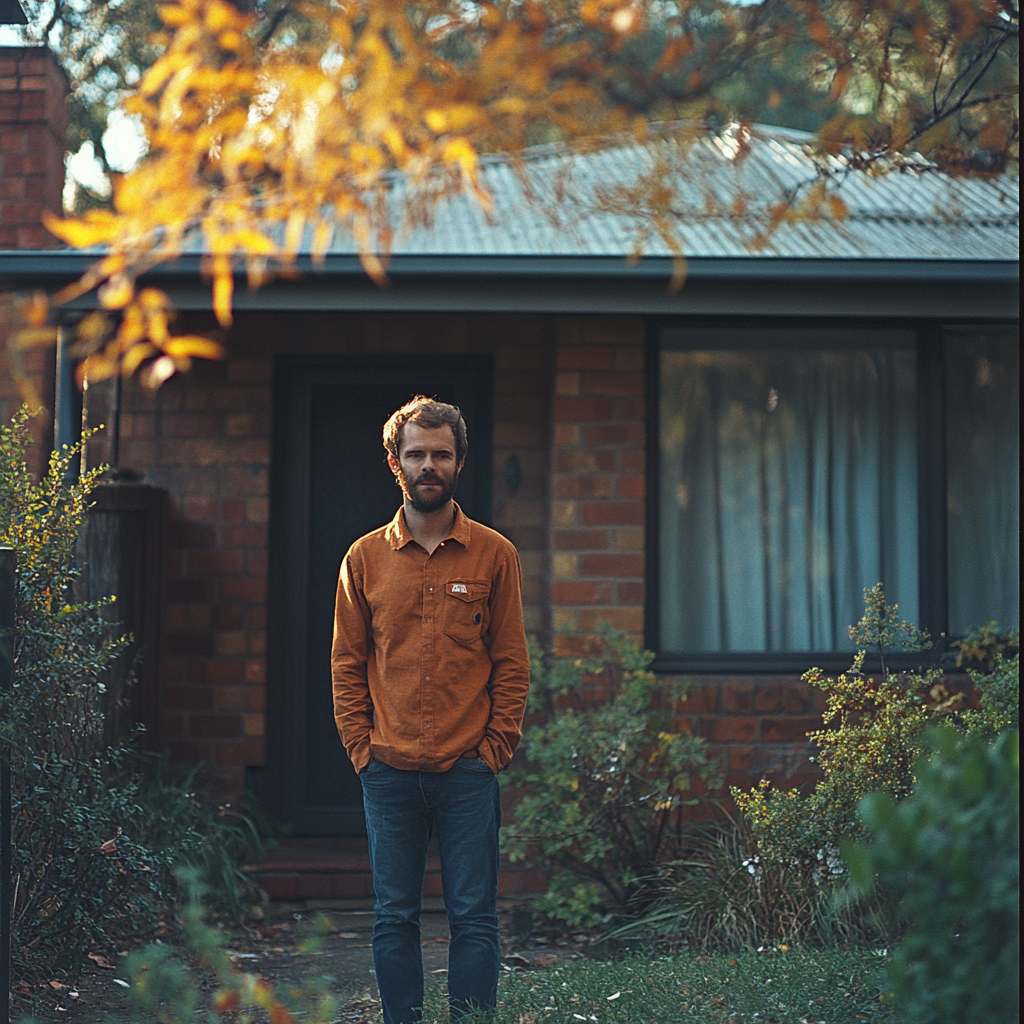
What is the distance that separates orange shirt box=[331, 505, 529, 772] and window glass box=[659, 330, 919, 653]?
2776mm

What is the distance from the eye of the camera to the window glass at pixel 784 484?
20.6 ft

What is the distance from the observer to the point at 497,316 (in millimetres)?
6555

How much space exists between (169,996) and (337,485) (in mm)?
4484

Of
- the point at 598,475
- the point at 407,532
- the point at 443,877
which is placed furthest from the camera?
the point at 598,475

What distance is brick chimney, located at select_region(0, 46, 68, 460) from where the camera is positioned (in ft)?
21.2

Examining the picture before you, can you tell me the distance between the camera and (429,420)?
11.5 ft

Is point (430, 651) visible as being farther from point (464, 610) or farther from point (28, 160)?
point (28, 160)

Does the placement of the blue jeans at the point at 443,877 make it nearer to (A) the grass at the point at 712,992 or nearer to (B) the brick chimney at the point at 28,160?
(A) the grass at the point at 712,992

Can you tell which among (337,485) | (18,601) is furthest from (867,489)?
(18,601)

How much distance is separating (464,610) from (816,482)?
335 centimetres

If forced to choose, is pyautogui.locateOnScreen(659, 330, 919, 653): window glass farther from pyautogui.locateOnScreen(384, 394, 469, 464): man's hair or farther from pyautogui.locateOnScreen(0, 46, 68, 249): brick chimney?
pyautogui.locateOnScreen(0, 46, 68, 249): brick chimney

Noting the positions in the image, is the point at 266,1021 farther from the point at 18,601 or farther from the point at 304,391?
the point at 304,391

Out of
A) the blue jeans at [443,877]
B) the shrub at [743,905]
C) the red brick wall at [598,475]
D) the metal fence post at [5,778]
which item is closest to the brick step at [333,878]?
the shrub at [743,905]

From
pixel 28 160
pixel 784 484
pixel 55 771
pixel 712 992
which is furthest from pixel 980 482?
pixel 28 160
